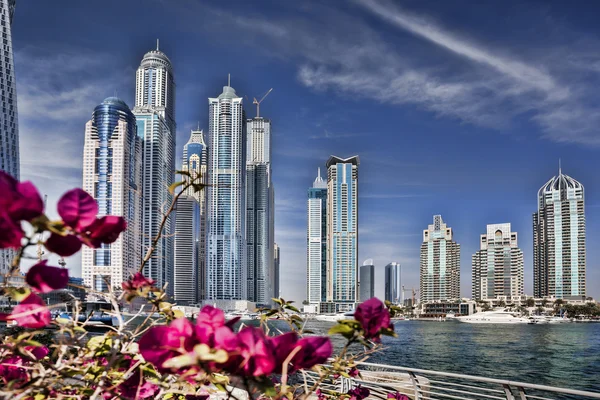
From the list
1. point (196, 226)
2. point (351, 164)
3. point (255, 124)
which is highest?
point (255, 124)

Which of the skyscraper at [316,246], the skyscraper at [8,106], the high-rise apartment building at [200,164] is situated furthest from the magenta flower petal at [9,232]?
the skyscraper at [316,246]

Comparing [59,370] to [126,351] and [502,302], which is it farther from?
[502,302]

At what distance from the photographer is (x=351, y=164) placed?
115m

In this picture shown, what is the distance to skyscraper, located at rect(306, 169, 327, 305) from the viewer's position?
375 ft

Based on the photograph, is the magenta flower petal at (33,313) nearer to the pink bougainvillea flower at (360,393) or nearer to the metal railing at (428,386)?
the metal railing at (428,386)

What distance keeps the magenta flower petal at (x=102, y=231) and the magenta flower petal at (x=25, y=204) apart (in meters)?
0.09

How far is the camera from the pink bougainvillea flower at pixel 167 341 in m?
0.74

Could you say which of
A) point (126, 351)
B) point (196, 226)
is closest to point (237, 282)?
point (196, 226)

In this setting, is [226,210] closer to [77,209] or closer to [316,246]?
[316,246]

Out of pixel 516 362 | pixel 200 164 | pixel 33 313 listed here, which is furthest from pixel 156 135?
pixel 33 313

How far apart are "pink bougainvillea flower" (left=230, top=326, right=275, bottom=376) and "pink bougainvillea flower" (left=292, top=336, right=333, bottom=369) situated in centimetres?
7

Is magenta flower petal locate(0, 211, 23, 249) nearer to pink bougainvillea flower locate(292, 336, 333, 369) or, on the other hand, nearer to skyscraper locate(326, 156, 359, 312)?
pink bougainvillea flower locate(292, 336, 333, 369)

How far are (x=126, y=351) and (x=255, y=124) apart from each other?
146134 millimetres

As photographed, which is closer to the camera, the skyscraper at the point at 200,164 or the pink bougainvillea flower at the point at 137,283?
the pink bougainvillea flower at the point at 137,283
